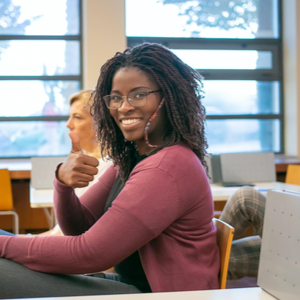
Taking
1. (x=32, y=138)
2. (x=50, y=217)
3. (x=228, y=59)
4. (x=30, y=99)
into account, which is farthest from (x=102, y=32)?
(x=50, y=217)

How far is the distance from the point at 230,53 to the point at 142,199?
413cm

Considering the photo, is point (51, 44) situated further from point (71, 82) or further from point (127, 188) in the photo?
point (127, 188)

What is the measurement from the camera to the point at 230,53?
15.3 ft

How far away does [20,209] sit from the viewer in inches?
161

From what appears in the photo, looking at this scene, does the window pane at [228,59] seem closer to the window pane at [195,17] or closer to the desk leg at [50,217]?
the window pane at [195,17]

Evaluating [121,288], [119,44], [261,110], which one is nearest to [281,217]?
[121,288]

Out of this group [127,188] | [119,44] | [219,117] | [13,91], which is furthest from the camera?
[219,117]

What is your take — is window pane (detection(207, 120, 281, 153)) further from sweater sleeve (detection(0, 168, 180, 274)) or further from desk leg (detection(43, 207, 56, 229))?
sweater sleeve (detection(0, 168, 180, 274))

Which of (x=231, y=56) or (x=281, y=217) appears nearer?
(x=281, y=217)

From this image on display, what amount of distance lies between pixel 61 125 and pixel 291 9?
120 inches

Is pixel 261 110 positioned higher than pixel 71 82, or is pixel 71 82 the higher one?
pixel 71 82

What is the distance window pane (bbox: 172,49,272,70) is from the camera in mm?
4605

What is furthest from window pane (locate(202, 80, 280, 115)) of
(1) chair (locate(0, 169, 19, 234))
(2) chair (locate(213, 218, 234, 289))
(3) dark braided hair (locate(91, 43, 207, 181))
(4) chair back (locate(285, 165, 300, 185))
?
(2) chair (locate(213, 218, 234, 289))

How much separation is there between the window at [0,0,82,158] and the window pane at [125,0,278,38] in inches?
28.5
